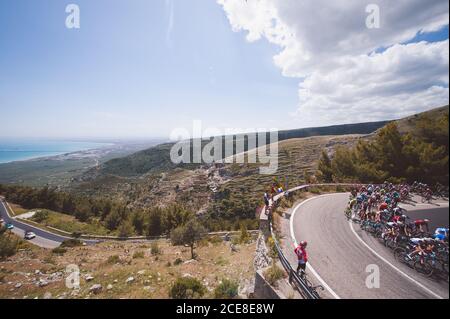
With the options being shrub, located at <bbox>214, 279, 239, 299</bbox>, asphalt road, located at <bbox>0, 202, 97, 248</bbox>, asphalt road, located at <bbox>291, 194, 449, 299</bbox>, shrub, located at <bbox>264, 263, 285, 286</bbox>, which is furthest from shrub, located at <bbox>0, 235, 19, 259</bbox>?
asphalt road, located at <bbox>291, 194, 449, 299</bbox>

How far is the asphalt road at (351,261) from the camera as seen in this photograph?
557 cm

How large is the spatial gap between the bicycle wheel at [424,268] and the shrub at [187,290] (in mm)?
10455

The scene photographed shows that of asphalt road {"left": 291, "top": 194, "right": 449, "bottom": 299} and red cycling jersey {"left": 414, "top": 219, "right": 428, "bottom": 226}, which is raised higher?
red cycling jersey {"left": 414, "top": 219, "right": 428, "bottom": 226}

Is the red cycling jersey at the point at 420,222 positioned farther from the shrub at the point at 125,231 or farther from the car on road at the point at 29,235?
the car on road at the point at 29,235

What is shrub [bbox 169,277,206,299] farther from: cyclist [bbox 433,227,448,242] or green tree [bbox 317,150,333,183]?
green tree [bbox 317,150,333,183]

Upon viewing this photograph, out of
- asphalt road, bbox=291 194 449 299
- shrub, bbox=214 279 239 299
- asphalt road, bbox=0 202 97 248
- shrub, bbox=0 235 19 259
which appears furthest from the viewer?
asphalt road, bbox=0 202 97 248

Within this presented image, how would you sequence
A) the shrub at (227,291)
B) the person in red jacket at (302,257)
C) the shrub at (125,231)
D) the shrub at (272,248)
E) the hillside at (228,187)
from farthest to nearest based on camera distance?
the hillside at (228,187) < the shrub at (125,231) < the shrub at (227,291) < the shrub at (272,248) < the person in red jacket at (302,257)

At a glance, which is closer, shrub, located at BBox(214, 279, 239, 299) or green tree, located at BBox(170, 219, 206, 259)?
shrub, located at BBox(214, 279, 239, 299)

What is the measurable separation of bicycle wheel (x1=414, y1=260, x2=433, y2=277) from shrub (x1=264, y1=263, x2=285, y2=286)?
464 cm

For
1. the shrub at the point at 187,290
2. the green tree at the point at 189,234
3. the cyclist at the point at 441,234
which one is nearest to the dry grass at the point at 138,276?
the shrub at the point at 187,290

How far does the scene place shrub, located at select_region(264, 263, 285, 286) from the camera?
8641mm

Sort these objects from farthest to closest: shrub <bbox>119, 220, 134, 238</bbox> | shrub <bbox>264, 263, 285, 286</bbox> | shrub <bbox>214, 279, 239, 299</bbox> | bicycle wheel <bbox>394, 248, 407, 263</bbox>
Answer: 1. shrub <bbox>119, 220, 134, 238</bbox>
2. shrub <bbox>214, 279, 239, 299</bbox>
3. shrub <bbox>264, 263, 285, 286</bbox>
4. bicycle wheel <bbox>394, 248, 407, 263</bbox>
